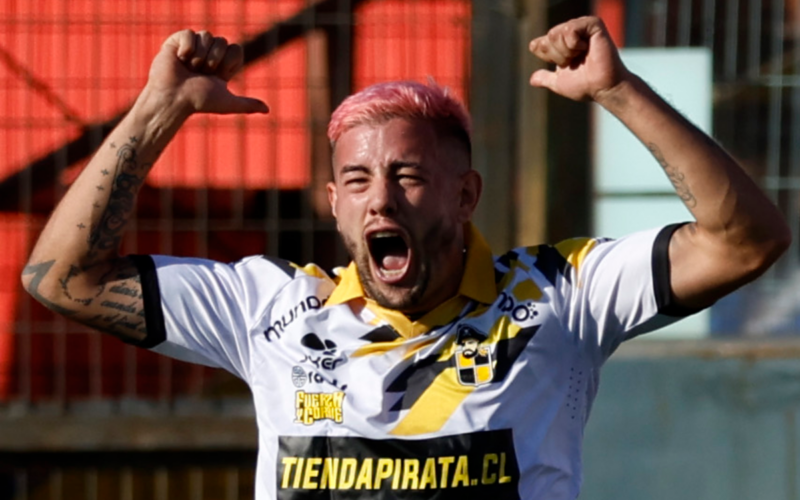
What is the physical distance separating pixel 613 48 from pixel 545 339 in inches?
26.2

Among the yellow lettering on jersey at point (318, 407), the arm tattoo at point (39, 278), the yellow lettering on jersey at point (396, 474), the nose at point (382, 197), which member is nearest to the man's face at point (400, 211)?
the nose at point (382, 197)

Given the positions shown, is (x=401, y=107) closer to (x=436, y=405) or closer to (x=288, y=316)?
(x=288, y=316)

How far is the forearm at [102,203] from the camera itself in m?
3.14

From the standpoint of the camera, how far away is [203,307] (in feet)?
10.5

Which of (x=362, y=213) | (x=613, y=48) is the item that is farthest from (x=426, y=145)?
(x=613, y=48)

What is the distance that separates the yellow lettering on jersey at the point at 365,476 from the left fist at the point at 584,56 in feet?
3.02

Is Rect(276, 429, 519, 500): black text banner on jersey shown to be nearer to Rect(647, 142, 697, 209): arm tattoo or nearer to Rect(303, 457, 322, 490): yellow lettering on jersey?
Rect(303, 457, 322, 490): yellow lettering on jersey

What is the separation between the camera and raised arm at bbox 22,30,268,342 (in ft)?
10.3

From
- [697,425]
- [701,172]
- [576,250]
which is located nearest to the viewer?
[701,172]

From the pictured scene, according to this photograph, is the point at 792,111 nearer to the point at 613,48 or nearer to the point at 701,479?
the point at 701,479

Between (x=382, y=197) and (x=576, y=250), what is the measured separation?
487 mm

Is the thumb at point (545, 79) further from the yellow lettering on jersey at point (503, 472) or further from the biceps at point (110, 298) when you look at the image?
the biceps at point (110, 298)

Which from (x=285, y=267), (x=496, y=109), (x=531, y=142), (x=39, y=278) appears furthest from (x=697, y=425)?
(x=39, y=278)

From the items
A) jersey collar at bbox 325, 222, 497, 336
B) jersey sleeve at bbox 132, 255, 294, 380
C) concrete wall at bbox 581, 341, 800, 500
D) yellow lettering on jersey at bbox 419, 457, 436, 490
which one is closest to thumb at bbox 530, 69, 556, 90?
jersey collar at bbox 325, 222, 497, 336
